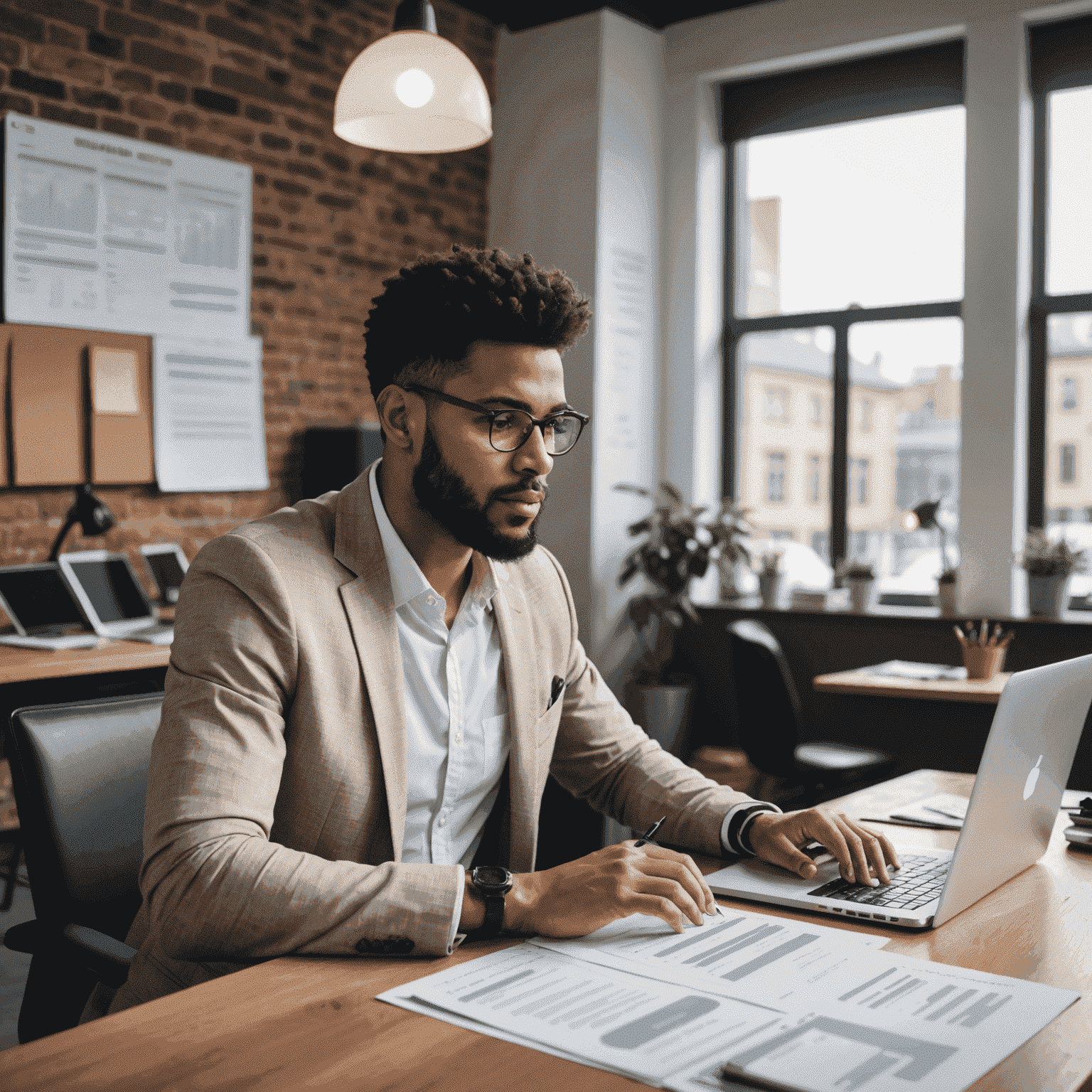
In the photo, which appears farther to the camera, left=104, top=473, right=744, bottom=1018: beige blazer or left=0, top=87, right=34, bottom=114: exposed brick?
left=0, top=87, right=34, bottom=114: exposed brick

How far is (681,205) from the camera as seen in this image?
5949 millimetres

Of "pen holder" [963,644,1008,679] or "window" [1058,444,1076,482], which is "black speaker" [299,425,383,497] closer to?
"pen holder" [963,644,1008,679]

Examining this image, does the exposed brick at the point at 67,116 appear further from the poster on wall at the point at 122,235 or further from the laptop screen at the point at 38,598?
the laptop screen at the point at 38,598

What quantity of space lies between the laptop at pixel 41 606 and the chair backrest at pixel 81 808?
216cm

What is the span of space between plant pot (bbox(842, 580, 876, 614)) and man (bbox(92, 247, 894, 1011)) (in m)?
3.64

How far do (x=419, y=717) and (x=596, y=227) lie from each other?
4391mm

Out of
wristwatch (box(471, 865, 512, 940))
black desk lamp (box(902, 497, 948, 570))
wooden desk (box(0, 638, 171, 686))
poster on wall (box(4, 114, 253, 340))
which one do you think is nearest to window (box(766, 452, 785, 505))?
black desk lamp (box(902, 497, 948, 570))

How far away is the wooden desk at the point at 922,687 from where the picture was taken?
386 cm

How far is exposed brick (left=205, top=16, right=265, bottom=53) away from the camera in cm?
469

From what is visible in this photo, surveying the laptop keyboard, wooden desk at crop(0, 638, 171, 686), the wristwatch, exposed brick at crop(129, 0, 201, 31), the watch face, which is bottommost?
wooden desk at crop(0, 638, 171, 686)

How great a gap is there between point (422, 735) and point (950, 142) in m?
4.89

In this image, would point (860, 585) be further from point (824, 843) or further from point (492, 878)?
point (492, 878)

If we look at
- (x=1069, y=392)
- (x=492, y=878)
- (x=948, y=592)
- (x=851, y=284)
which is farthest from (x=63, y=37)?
(x=1069, y=392)

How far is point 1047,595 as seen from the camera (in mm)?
4754
